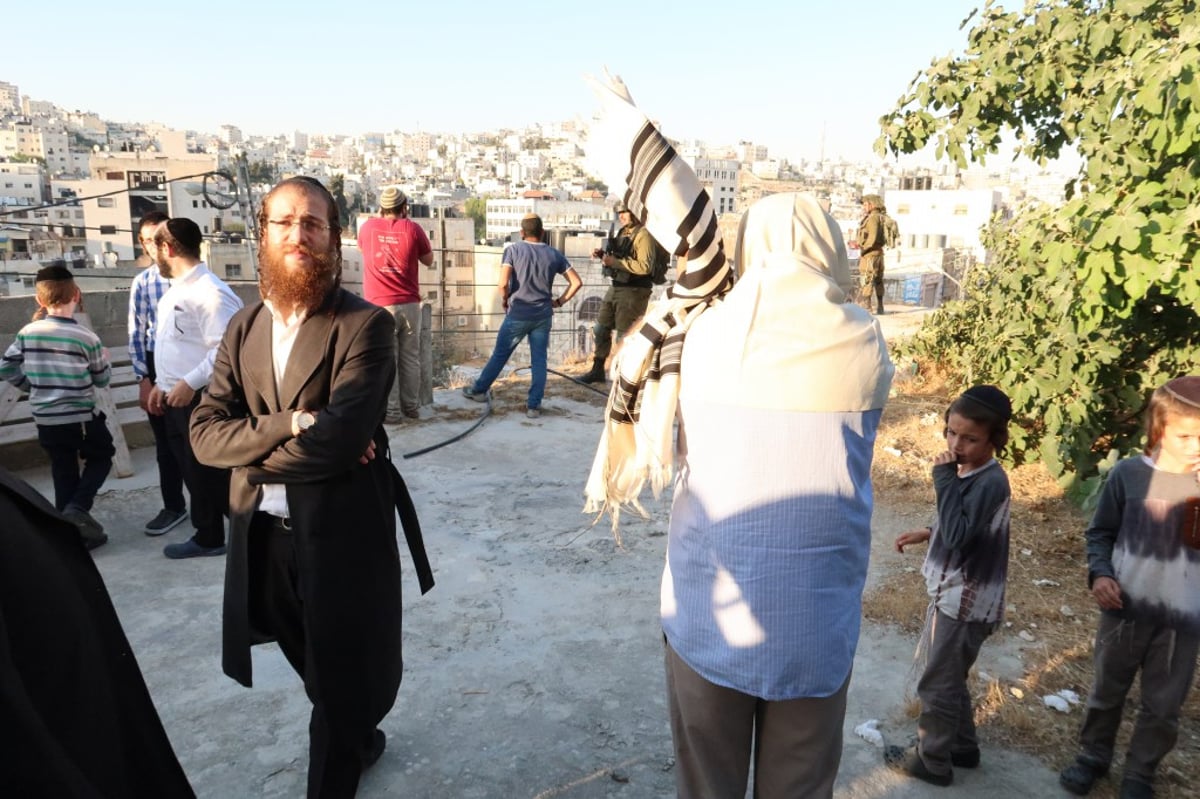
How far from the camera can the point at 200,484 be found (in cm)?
448

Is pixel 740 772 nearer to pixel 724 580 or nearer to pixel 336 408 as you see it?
pixel 724 580

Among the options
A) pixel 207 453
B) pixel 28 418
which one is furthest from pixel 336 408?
pixel 28 418

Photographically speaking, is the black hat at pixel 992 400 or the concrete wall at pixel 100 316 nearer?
the black hat at pixel 992 400

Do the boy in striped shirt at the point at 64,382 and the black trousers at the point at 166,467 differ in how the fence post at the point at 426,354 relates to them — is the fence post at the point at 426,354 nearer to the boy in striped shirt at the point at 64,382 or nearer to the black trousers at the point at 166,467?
the black trousers at the point at 166,467

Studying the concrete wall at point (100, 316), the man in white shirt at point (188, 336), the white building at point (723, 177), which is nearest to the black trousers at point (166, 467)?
the man in white shirt at point (188, 336)

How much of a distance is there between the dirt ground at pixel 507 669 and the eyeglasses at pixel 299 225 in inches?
76.1

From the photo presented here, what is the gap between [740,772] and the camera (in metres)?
2.04

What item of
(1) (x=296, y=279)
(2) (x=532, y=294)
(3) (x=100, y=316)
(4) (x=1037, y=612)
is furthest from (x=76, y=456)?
(4) (x=1037, y=612)

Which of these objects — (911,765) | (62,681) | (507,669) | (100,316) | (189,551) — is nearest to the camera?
(62,681)

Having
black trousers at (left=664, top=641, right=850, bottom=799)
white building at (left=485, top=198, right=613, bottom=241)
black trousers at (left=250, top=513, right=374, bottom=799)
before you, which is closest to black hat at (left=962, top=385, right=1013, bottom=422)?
black trousers at (left=664, top=641, right=850, bottom=799)

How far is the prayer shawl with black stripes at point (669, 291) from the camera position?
1909mm

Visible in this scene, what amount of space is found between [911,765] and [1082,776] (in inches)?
23.0

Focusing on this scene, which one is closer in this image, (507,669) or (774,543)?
(774,543)

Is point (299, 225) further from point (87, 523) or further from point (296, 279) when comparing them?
point (87, 523)
